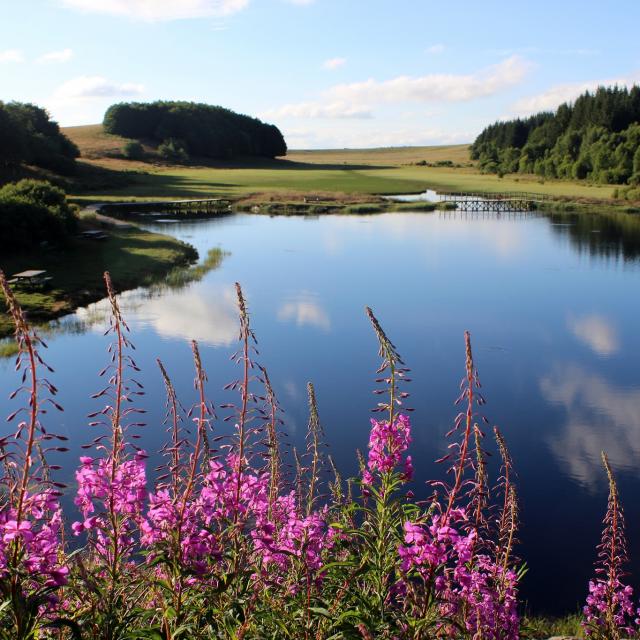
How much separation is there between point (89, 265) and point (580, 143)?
81.3m

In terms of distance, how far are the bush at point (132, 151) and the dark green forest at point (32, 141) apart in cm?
1988

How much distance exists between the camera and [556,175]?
93125mm

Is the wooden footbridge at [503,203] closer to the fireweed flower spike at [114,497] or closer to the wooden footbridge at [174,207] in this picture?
the wooden footbridge at [174,207]

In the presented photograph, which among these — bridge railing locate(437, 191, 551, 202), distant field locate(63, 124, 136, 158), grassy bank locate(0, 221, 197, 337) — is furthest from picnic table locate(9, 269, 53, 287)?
distant field locate(63, 124, 136, 158)

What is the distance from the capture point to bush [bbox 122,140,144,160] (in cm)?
9956

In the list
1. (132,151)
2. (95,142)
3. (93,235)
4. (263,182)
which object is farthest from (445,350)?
(95,142)

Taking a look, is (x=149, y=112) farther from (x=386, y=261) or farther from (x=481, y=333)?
(x=481, y=333)

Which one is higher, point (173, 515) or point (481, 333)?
point (173, 515)

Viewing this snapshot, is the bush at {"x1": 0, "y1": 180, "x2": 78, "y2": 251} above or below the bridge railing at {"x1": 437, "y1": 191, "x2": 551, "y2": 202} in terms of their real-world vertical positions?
above

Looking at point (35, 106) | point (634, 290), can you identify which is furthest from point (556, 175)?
point (634, 290)

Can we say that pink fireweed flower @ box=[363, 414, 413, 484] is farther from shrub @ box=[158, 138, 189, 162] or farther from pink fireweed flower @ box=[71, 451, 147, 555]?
shrub @ box=[158, 138, 189, 162]

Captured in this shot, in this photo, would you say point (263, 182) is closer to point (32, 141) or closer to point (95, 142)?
point (32, 141)

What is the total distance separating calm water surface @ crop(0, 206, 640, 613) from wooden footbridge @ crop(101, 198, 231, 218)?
18186 millimetres

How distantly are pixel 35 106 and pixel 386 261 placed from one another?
5815 centimetres
